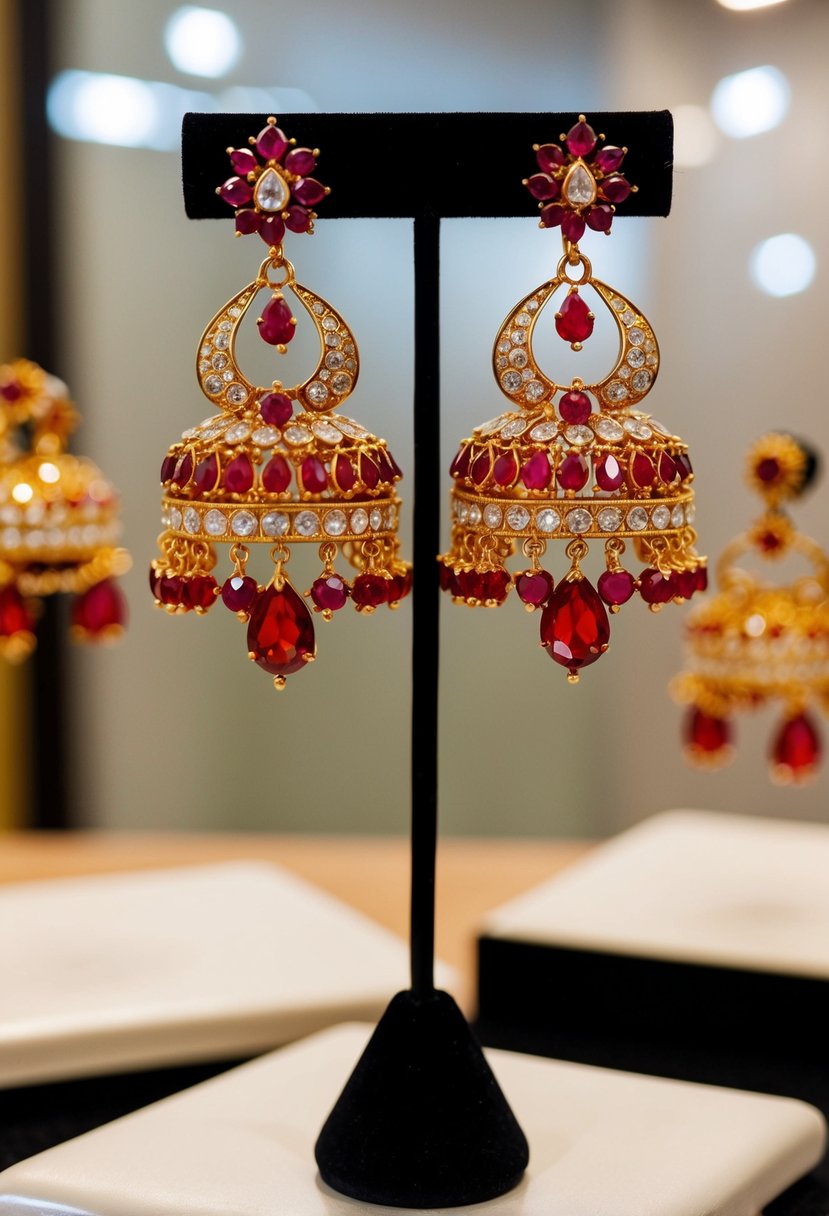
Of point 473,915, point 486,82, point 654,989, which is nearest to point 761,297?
point 486,82

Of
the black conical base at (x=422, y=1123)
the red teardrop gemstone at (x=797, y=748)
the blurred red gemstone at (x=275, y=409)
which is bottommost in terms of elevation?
the black conical base at (x=422, y=1123)

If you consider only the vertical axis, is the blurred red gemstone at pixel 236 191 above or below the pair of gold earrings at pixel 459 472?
above

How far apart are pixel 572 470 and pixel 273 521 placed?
0.14 metres

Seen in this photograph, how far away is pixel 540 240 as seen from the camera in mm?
1809

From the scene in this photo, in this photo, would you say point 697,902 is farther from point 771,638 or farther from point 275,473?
point 275,473

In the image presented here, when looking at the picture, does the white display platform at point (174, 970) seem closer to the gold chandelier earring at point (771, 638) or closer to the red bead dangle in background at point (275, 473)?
the gold chandelier earring at point (771, 638)

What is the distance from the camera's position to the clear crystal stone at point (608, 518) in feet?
2.43

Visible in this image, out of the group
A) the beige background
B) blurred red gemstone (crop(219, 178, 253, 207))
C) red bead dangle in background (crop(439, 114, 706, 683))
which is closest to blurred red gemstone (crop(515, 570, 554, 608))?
red bead dangle in background (crop(439, 114, 706, 683))

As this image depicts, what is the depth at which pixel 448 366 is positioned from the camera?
1.87m

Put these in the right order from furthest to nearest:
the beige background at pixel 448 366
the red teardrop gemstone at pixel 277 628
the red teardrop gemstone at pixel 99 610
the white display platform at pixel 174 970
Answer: the beige background at pixel 448 366, the red teardrop gemstone at pixel 99 610, the white display platform at pixel 174 970, the red teardrop gemstone at pixel 277 628

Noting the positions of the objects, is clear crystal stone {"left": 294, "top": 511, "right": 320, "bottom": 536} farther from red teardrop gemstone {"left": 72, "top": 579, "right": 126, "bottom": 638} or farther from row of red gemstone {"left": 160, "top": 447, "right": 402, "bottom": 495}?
red teardrop gemstone {"left": 72, "top": 579, "right": 126, "bottom": 638}

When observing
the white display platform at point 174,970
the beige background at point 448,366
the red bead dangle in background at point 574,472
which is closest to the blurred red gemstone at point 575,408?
the red bead dangle in background at point 574,472

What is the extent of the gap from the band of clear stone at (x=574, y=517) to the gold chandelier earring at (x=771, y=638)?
1.81 feet

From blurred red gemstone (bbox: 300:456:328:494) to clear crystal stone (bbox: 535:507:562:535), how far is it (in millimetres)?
98
